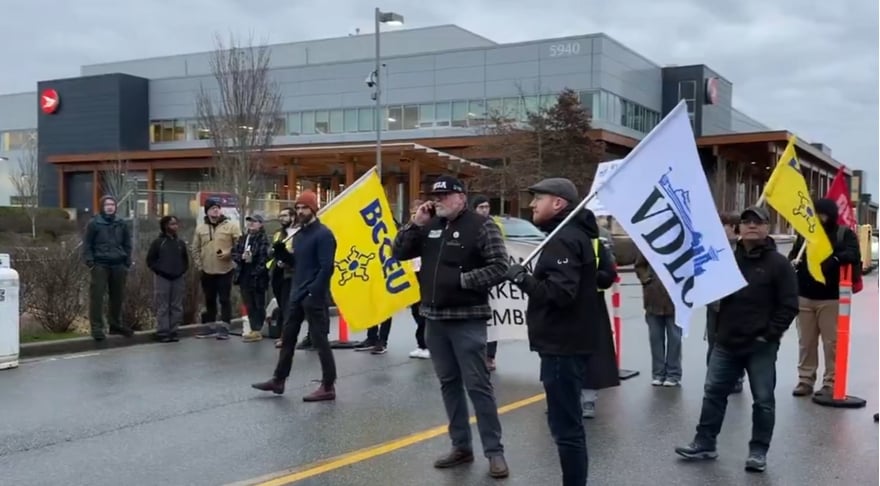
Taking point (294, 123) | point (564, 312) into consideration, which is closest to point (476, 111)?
point (294, 123)

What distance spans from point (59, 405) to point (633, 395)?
5461 millimetres

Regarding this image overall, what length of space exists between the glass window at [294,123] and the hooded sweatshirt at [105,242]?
47.8 metres

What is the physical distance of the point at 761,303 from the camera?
5.66 meters

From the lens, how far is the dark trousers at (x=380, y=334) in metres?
10.8

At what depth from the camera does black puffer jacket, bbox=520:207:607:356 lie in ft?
14.7

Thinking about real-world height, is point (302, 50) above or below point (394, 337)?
above

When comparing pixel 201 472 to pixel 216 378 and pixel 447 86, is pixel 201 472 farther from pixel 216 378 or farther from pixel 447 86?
pixel 447 86

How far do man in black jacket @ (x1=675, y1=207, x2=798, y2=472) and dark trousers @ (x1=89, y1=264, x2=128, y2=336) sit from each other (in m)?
8.45

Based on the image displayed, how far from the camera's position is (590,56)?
158 feet

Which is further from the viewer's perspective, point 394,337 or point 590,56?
point 590,56

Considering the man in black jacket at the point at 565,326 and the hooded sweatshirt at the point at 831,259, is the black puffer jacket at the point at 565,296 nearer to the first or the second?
the man in black jacket at the point at 565,326

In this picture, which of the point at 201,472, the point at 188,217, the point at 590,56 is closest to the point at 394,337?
the point at 201,472

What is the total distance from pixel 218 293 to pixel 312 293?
5477 mm

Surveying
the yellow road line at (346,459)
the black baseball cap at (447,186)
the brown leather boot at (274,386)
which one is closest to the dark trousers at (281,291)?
the brown leather boot at (274,386)
